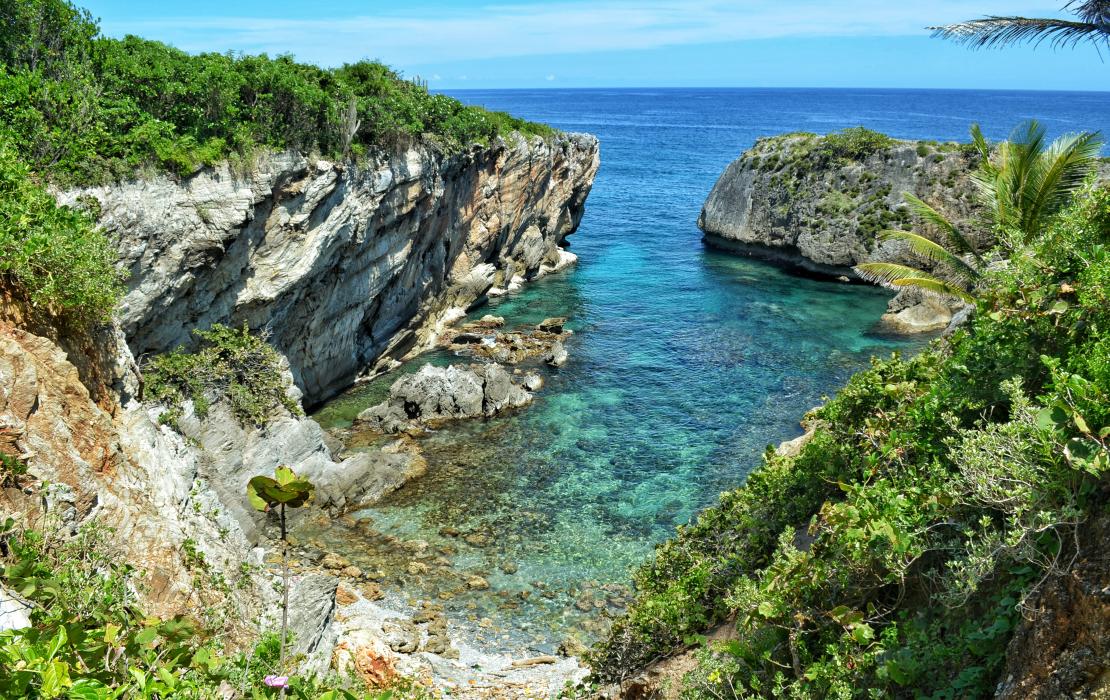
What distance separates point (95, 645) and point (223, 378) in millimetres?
16885

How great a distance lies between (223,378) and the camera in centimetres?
2270

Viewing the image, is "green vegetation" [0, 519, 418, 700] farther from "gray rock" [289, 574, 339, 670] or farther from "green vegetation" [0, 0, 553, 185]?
"green vegetation" [0, 0, 553, 185]

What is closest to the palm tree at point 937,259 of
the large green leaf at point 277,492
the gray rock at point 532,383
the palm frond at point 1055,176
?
the palm frond at point 1055,176

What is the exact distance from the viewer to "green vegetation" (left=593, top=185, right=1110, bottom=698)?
680 centimetres

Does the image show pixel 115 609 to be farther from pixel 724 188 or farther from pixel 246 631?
pixel 724 188

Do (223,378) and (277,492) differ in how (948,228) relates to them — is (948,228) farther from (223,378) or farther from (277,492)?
(223,378)

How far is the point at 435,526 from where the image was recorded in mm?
22953

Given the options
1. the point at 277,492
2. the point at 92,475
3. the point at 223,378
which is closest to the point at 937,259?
the point at 277,492

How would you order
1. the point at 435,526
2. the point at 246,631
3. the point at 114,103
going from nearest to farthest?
the point at 246,631 < the point at 114,103 < the point at 435,526

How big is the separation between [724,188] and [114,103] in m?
50.5

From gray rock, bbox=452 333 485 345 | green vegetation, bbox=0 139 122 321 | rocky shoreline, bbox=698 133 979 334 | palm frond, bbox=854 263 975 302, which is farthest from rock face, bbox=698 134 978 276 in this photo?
green vegetation, bbox=0 139 122 321

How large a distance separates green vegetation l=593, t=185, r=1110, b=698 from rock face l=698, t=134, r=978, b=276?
43.6m

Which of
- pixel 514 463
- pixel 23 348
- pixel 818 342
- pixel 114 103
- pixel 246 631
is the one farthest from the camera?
pixel 818 342

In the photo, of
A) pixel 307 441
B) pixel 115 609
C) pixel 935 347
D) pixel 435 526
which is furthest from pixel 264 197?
pixel 935 347
